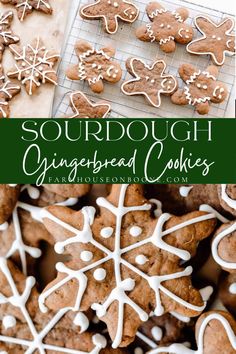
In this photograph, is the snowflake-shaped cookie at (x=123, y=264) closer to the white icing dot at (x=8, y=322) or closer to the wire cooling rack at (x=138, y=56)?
the white icing dot at (x=8, y=322)

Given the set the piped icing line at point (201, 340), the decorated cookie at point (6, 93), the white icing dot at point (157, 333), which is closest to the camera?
the piped icing line at point (201, 340)

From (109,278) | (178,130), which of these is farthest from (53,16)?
(109,278)

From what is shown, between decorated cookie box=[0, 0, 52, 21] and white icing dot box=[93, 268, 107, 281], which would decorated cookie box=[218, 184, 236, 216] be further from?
decorated cookie box=[0, 0, 52, 21]

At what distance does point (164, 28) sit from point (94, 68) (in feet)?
0.77

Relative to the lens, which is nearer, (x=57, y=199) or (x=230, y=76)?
(x=57, y=199)

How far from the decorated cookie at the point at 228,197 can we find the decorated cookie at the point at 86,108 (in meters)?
0.39

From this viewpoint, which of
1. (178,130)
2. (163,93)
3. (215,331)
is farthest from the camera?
(163,93)

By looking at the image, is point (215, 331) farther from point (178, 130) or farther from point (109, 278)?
point (178, 130)

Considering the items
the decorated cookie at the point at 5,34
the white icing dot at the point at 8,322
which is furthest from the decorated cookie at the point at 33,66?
the white icing dot at the point at 8,322

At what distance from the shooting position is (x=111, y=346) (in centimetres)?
133

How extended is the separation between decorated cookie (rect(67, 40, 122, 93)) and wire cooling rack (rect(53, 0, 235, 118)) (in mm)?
27

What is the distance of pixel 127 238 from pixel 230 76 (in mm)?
583

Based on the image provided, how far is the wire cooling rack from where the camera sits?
4.92 ft

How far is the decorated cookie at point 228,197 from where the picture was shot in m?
1.25
